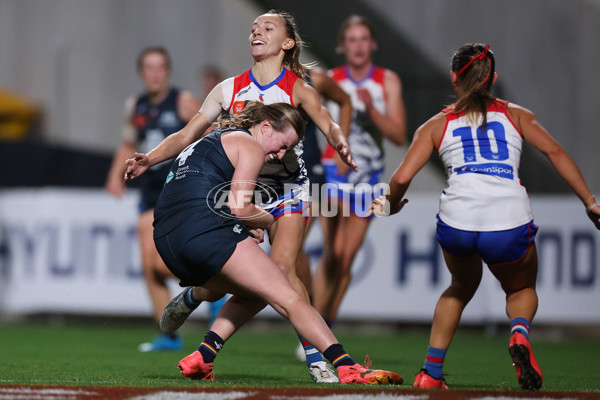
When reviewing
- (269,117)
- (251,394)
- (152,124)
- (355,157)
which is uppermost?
(152,124)

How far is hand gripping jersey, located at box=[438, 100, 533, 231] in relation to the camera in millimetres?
4652

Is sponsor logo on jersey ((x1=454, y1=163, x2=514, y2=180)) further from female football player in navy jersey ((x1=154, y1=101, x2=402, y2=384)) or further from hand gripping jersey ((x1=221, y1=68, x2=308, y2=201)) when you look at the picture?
hand gripping jersey ((x1=221, y1=68, x2=308, y2=201))

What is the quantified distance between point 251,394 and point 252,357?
323cm

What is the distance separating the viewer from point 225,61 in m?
13.3

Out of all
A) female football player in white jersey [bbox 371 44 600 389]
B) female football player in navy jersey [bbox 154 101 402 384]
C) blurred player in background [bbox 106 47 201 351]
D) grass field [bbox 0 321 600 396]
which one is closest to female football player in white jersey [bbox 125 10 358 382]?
female football player in navy jersey [bbox 154 101 402 384]

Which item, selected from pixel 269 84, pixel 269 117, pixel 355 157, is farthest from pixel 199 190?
pixel 355 157

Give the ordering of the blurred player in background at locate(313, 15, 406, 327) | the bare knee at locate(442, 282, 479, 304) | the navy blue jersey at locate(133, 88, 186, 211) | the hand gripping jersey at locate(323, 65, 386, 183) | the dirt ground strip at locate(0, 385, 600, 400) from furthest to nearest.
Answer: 1. the navy blue jersey at locate(133, 88, 186, 211)
2. the hand gripping jersey at locate(323, 65, 386, 183)
3. the blurred player in background at locate(313, 15, 406, 327)
4. the bare knee at locate(442, 282, 479, 304)
5. the dirt ground strip at locate(0, 385, 600, 400)

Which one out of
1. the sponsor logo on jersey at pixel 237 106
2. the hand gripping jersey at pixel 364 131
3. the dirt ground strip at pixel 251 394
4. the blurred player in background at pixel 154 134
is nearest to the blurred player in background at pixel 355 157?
the hand gripping jersey at pixel 364 131

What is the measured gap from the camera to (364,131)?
7574 millimetres

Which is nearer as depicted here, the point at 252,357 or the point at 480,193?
the point at 480,193

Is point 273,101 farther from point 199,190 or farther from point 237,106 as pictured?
point 199,190

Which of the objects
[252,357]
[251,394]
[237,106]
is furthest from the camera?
[252,357]

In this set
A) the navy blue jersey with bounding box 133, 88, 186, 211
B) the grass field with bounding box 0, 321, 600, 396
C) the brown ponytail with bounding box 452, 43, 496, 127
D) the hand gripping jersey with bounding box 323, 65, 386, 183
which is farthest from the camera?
the navy blue jersey with bounding box 133, 88, 186, 211

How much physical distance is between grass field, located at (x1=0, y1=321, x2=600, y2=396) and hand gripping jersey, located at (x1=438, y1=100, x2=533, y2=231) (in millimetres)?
886
